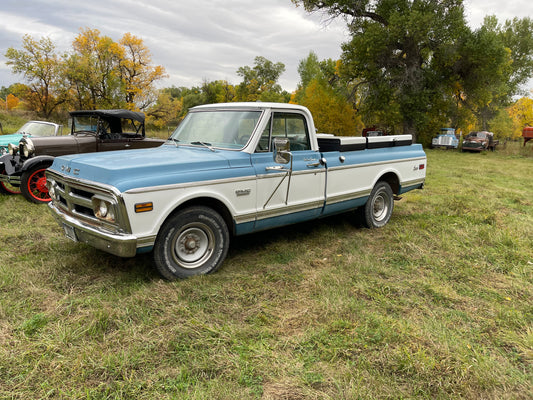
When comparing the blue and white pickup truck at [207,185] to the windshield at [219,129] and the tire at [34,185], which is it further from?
the tire at [34,185]

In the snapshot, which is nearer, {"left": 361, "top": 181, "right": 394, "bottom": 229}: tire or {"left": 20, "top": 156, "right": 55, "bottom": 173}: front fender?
{"left": 361, "top": 181, "right": 394, "bottom": 229}: tire

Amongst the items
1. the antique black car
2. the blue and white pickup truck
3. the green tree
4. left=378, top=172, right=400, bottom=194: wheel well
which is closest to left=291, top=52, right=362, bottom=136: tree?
the green tree

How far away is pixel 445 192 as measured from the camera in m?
9.67

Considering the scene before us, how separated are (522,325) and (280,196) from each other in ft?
9.21

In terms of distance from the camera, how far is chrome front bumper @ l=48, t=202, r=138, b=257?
10.9ft

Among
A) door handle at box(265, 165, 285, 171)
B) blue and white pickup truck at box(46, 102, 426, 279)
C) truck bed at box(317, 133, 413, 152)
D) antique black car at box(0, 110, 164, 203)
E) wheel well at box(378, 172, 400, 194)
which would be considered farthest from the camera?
antique black car at box(0, 110, 164, 203)

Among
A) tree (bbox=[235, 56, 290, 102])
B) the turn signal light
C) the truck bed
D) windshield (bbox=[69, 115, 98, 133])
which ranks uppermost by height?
tree (bbox=[235, 56, 290, 102])

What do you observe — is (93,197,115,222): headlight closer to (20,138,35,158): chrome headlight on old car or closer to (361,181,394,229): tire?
(361,181,394,229): tire

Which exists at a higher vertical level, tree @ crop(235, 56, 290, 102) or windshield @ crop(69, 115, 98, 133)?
tree @ crop(235, 56, 290, 102)

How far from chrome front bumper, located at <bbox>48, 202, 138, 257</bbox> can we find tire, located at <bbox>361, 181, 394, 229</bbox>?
4.06 metres

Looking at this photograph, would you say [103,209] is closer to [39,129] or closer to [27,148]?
[27,148]

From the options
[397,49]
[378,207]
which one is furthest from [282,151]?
[397,49]

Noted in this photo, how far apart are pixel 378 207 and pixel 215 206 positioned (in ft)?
11.7

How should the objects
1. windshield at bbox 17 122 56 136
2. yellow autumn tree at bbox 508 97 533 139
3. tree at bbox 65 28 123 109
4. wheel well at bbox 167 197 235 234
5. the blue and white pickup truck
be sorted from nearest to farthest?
the blue and white pickup truck → wheel well at bbox 167 197 235 234 → windshield at bbox 17 122 56 136 → tree at bbox 65 28 123 109 → yellow autumn tree at bbox 508 97 533 139
